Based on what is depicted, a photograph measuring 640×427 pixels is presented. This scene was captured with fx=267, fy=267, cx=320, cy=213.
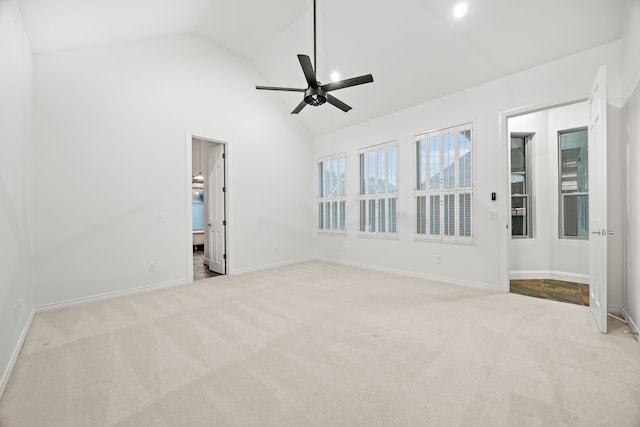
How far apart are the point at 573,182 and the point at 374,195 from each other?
3.31 meters

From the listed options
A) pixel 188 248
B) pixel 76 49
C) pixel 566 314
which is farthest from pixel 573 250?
pixel 76 49

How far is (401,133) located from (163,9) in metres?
3.92

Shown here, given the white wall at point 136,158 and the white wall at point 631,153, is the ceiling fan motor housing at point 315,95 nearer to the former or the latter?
the white wall at point 136,158

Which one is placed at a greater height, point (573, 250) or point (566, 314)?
point (573, 250)

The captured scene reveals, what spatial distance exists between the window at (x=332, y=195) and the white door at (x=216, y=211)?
7.47ft

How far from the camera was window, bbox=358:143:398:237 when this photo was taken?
16.5ft

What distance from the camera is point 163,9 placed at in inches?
132

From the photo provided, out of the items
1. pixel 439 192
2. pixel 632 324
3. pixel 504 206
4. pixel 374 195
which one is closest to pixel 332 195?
pixel 374 195

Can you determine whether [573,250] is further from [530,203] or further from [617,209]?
[617,209]

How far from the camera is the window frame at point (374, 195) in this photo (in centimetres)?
502

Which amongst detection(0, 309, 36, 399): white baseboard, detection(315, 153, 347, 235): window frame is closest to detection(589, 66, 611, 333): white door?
detection(315, 153, 347, 235): window frame

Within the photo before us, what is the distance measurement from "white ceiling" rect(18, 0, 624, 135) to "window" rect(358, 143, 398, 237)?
80 centimetres

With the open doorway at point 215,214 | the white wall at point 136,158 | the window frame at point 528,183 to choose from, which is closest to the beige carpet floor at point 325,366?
the white wall at point 136,158

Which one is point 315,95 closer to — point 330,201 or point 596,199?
point 596,199
